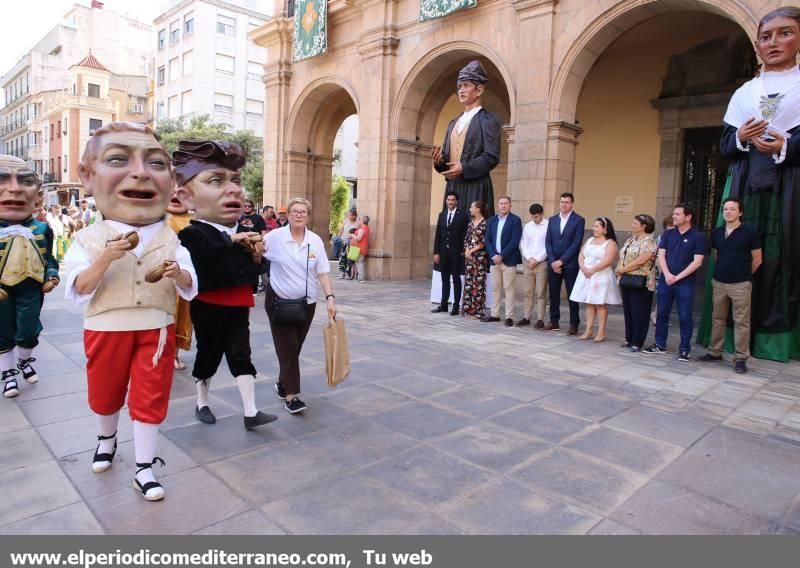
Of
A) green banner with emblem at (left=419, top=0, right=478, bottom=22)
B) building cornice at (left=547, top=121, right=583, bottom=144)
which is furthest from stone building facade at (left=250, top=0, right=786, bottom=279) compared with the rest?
green banner with emblem at (left=419, top=0, right=478, bottom=22)

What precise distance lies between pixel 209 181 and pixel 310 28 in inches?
468

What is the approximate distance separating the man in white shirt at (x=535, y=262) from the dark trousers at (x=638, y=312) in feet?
4.35

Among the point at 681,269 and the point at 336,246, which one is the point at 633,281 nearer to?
the point at 681,269

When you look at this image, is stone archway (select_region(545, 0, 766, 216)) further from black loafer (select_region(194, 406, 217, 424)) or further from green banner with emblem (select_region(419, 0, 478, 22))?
black loafer (select_region(194, 406, 217, 424))

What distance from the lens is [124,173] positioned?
2867 mm

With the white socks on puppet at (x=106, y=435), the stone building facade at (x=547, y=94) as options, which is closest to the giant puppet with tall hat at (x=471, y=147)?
the stone building facade at (x=547, y=94)

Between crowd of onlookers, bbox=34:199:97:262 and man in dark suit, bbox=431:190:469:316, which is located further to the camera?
crowd of onlookers, bbox=34:199:97:262

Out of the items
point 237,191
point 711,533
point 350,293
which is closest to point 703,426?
point 711,533

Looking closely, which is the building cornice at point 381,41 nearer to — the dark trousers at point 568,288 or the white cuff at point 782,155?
the dark trousers at point 568,288

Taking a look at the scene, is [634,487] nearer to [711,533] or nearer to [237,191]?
[711,533]

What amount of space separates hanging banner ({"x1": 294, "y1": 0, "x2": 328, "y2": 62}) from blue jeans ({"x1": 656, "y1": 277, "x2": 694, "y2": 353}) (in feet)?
33.9

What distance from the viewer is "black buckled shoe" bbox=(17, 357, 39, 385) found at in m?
4.80

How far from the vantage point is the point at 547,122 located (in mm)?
9453
